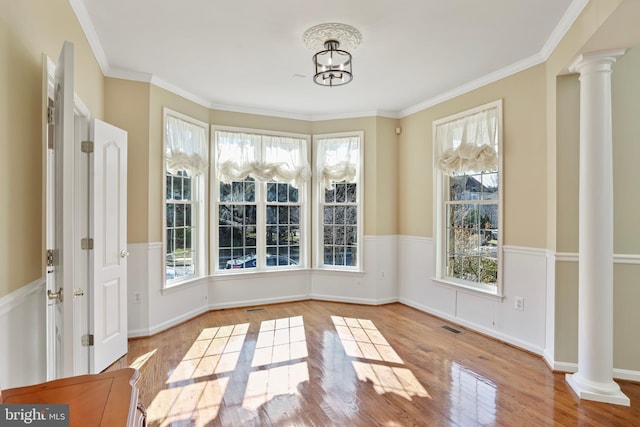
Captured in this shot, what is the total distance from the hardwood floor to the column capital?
99.2 inches

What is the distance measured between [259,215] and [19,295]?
375 cm

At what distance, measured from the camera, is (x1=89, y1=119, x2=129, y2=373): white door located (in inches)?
120

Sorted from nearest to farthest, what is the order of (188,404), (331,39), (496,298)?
(188,404), (331,39), (496,298)

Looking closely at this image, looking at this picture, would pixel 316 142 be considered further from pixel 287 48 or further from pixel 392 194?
pixel 287 48

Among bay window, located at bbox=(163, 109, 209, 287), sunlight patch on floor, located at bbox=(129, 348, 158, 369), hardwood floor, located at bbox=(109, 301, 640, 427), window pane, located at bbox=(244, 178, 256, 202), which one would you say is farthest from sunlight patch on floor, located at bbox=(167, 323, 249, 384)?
window pane, located at bbox=(244, 178, 256, 202)

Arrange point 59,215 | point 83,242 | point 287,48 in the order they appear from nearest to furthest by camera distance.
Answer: point 59,215
point 83,242
point 287,48

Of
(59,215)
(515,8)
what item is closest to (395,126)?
(515,8)

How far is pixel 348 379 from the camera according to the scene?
3.01 meters

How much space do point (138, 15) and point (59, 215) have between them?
1.89 meters

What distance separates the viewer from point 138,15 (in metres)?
2.81

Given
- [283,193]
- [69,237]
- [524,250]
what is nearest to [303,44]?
[69,237]

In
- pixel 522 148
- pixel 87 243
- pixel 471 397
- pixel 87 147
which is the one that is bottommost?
pixel 471 397

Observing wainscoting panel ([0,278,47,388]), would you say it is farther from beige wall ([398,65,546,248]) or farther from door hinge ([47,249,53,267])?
beige wall ([398,65,546,248])

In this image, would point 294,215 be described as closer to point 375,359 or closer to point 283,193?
point 283,193
